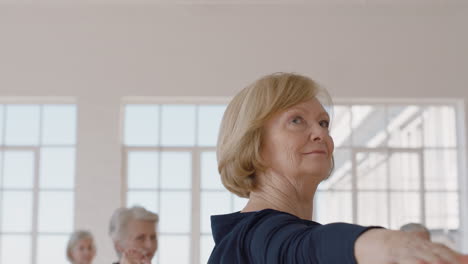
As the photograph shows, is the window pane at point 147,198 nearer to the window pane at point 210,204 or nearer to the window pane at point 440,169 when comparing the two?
the window pane at point 210,204

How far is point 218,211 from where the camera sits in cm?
1181

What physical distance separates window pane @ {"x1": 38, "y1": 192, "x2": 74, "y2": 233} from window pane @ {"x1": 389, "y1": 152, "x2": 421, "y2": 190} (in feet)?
15.5

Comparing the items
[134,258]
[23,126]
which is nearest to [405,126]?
[23,126]

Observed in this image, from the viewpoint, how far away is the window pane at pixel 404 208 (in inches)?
467

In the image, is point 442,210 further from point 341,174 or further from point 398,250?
point 398,250

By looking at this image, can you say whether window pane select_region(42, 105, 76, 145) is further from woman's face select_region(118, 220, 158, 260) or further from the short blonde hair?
the short blonde hair

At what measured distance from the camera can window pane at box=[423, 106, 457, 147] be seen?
11.9 metres

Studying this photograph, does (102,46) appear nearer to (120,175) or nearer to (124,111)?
(124,111)

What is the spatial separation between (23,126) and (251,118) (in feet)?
34.7

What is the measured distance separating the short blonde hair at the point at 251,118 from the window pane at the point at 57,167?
33.3 feet

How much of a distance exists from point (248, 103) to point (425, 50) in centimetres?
1048

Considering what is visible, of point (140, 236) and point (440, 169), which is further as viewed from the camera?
point (440, 169)

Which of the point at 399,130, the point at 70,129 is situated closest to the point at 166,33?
the point at 70,129

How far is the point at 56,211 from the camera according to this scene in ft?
38.8
